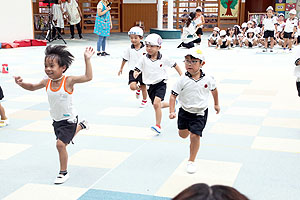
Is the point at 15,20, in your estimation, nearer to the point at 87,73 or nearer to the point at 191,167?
the point at 87,73

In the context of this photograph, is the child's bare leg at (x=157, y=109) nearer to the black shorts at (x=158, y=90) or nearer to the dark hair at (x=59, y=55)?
the black shorts at (x=158, y=90)

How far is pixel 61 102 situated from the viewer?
420 cm

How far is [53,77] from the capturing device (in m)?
4.19

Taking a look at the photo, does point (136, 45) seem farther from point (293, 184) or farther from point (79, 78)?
point (293, 184)

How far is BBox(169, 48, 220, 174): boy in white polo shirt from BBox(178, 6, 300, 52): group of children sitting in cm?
1158

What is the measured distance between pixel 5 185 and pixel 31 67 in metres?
8.15

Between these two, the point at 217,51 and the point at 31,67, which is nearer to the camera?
the point at 31,67

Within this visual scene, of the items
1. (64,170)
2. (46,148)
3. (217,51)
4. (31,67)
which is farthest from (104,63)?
(64,170)

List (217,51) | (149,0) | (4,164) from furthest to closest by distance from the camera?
(149,0), (217,51), (4,164)

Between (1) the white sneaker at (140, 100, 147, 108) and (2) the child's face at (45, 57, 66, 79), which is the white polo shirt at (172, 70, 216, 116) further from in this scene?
(1) the white sneaker at (140, 100, 147, 108)

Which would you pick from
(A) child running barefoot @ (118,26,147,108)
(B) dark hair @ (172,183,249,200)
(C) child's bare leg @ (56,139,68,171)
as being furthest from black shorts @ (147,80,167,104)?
(B) dark hair @ (172,183,249,200)

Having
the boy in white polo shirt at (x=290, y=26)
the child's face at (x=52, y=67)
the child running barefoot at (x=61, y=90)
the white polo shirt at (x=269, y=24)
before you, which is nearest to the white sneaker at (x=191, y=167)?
the child running barefoot at (x=61, y=90)

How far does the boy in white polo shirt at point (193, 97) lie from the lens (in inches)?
178

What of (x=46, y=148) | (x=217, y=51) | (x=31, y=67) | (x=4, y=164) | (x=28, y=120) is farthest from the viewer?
(x=217, y=51)
